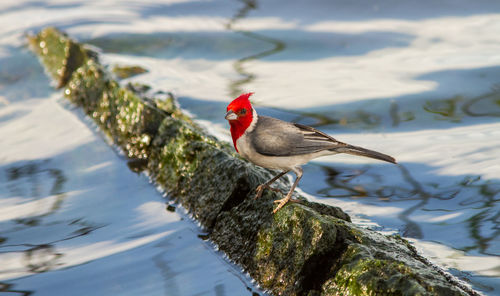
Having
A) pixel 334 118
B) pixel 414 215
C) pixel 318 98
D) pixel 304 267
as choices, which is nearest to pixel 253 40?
pixel 318 98

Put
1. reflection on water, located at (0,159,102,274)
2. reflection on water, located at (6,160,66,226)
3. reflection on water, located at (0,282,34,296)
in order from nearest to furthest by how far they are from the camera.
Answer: reflection on water, located at (0,282,34,296) < reflection on water, located at (0,159,102,274) < reflection on water, located at (6,160,66,226)

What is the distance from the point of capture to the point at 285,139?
13.3 ft

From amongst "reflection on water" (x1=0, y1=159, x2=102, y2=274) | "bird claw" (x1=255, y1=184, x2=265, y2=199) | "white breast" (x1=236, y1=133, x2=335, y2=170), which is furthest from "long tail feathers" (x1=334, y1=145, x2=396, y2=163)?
"reflection on water" (x1=0, y1=159, x2=102, y2=274)

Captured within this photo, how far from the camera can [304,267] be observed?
3.33 meters

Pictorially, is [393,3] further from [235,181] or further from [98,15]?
[235,181]

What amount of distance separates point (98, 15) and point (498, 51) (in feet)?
20.7

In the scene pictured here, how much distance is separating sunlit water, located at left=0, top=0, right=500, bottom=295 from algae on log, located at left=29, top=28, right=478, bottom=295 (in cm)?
19

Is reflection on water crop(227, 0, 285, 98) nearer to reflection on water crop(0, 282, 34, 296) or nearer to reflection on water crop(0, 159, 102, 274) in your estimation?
reflection on water crop(0, 159, 102, 274)

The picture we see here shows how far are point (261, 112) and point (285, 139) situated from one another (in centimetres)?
275

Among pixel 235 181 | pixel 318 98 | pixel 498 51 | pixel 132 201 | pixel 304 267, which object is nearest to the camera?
pixel 304 267

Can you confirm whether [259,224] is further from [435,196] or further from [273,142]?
[435,196]

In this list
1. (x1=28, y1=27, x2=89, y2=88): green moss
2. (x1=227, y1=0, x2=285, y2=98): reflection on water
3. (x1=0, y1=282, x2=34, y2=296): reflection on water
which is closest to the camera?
(x1=0, y1=282, x2=34, y2=296): reflection on water

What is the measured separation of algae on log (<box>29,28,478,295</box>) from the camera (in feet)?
9.95

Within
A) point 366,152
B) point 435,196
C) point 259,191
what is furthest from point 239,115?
point 435,196
